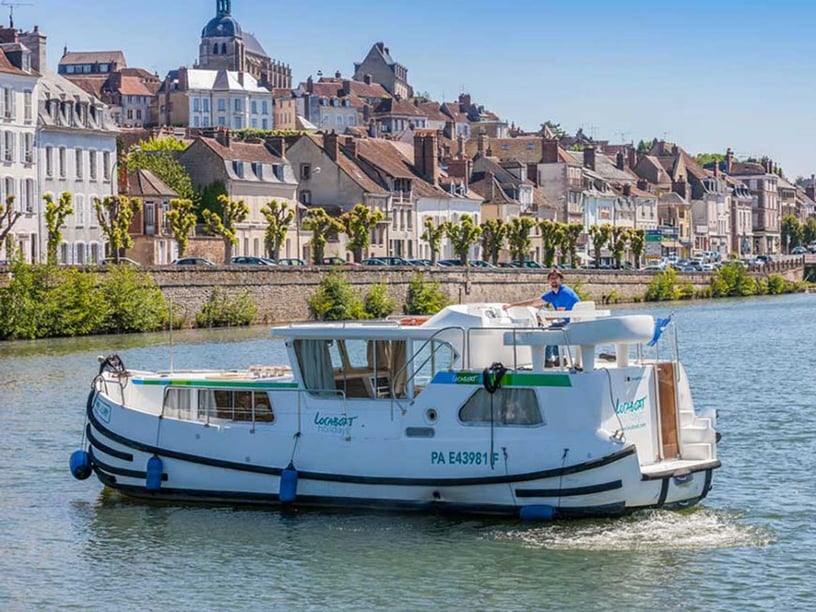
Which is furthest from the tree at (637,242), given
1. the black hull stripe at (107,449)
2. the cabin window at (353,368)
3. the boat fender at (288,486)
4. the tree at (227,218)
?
the boat fender at (288,486)

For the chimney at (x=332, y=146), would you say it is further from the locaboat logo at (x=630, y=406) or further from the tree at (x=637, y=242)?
the locaboat logo at (x=630, y=406)

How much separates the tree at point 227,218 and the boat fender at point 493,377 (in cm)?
6822

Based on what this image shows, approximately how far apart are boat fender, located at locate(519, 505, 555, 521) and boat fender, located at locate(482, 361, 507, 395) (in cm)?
169

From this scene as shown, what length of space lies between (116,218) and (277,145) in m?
25.4

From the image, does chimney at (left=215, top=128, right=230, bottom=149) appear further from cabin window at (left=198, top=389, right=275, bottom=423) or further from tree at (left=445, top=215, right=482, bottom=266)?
cabin window at (left=198, top=389, right=275, bottom=423)

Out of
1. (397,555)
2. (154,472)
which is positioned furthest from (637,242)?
(397,555)

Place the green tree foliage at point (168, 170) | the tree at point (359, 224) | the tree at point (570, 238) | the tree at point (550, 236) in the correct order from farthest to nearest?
the tree at point (570, 238)
the tree at point (550, 236)
the green tree foliage at point (168, 170)
the tree at point (359, 224)

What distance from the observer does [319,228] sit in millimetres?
94250

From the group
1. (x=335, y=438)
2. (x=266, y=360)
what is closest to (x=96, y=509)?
(x=335, y=438)

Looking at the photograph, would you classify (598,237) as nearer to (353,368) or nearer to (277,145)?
(277,145)

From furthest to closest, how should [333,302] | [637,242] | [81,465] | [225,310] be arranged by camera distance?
[637,242] < [333,302] < [225,310] < [81,465]

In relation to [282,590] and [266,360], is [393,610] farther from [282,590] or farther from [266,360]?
[266,360]

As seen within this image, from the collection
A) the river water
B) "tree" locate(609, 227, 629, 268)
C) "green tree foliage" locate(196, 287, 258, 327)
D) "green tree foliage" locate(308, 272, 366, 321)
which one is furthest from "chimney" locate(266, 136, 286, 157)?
the river water

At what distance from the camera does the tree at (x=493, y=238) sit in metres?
112
